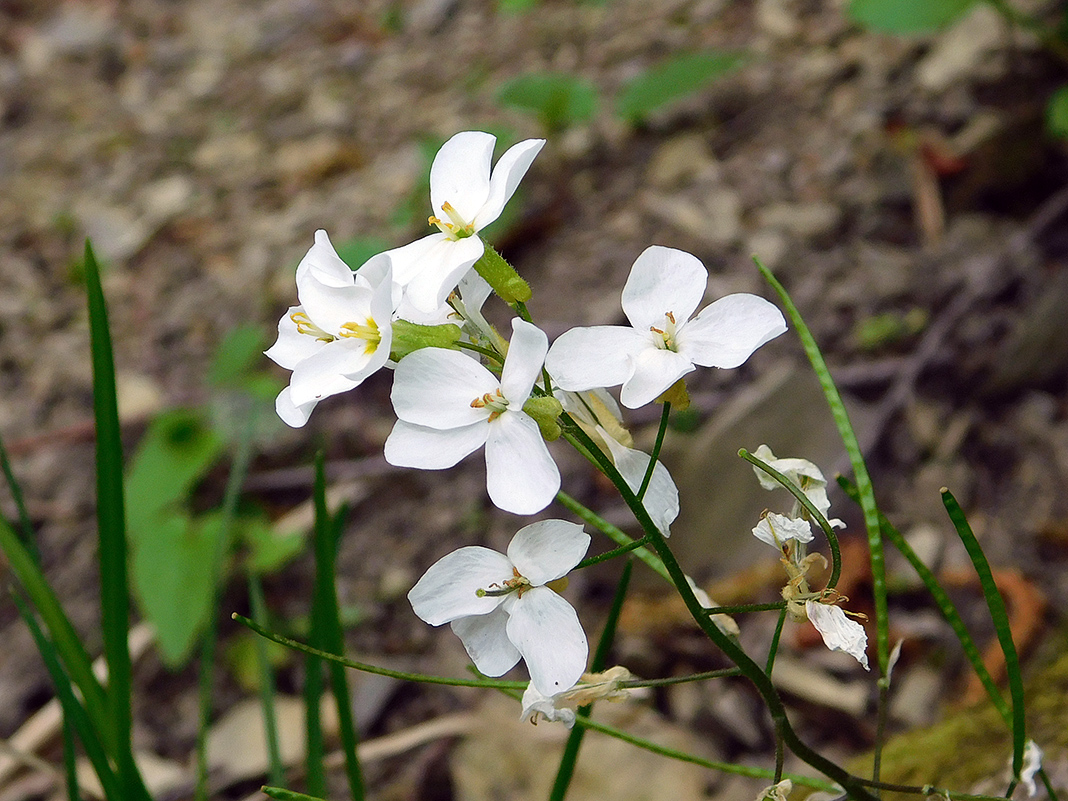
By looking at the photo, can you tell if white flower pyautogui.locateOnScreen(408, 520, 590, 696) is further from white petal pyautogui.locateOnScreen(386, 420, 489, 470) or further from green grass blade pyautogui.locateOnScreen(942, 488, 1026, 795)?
green grass blade pyautogui.locateOnScreen(942, 488, 1026, 795)

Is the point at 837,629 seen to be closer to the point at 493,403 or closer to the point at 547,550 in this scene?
the point at 547,550

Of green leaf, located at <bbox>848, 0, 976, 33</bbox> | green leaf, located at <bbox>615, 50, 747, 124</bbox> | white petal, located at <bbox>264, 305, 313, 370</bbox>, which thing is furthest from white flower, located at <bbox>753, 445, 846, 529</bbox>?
green leaf, located at <bbox>615, 50, 747, 124</bbox>

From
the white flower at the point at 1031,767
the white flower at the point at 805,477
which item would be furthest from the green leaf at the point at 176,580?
the white flower at the point at 1031,767

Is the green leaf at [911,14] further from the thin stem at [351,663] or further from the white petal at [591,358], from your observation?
the thin stem at [351,663]

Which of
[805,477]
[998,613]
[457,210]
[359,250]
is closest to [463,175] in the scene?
[457,210]

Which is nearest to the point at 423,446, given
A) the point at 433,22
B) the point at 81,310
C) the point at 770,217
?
the point at 770,217
